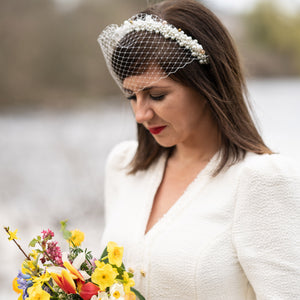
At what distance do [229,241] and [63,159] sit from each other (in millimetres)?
5137

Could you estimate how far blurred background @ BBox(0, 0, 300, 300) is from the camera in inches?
213

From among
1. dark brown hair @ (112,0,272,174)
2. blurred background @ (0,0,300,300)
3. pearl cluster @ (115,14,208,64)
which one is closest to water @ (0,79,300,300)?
blurred background @ (0,0,300,300)

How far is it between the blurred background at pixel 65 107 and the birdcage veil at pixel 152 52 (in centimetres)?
325

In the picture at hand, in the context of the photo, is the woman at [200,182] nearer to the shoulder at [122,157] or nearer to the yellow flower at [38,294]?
the shoulder at [122,157]

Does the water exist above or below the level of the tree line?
below

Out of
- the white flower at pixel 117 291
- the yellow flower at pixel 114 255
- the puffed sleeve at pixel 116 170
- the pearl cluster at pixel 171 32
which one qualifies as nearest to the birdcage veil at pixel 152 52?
the pearl cluster at pixel 171 32

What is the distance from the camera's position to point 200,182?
1721mm

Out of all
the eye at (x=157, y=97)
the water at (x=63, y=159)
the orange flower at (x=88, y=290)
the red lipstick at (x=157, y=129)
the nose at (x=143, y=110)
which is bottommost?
the water at (x=63, y=159)

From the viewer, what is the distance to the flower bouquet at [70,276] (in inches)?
47.1

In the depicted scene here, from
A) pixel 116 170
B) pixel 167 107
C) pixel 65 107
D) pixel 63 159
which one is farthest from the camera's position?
pixel 65 107

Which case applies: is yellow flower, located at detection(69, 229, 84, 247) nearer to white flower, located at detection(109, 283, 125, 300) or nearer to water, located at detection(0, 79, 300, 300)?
white flower, located at detection(109, 283, 125, 300)

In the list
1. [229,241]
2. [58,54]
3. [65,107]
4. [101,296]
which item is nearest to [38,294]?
[101,296]

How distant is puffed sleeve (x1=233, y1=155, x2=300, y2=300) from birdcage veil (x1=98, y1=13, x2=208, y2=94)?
1.55 ft

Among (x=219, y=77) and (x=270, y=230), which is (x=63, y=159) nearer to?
(x=219, y=77)
